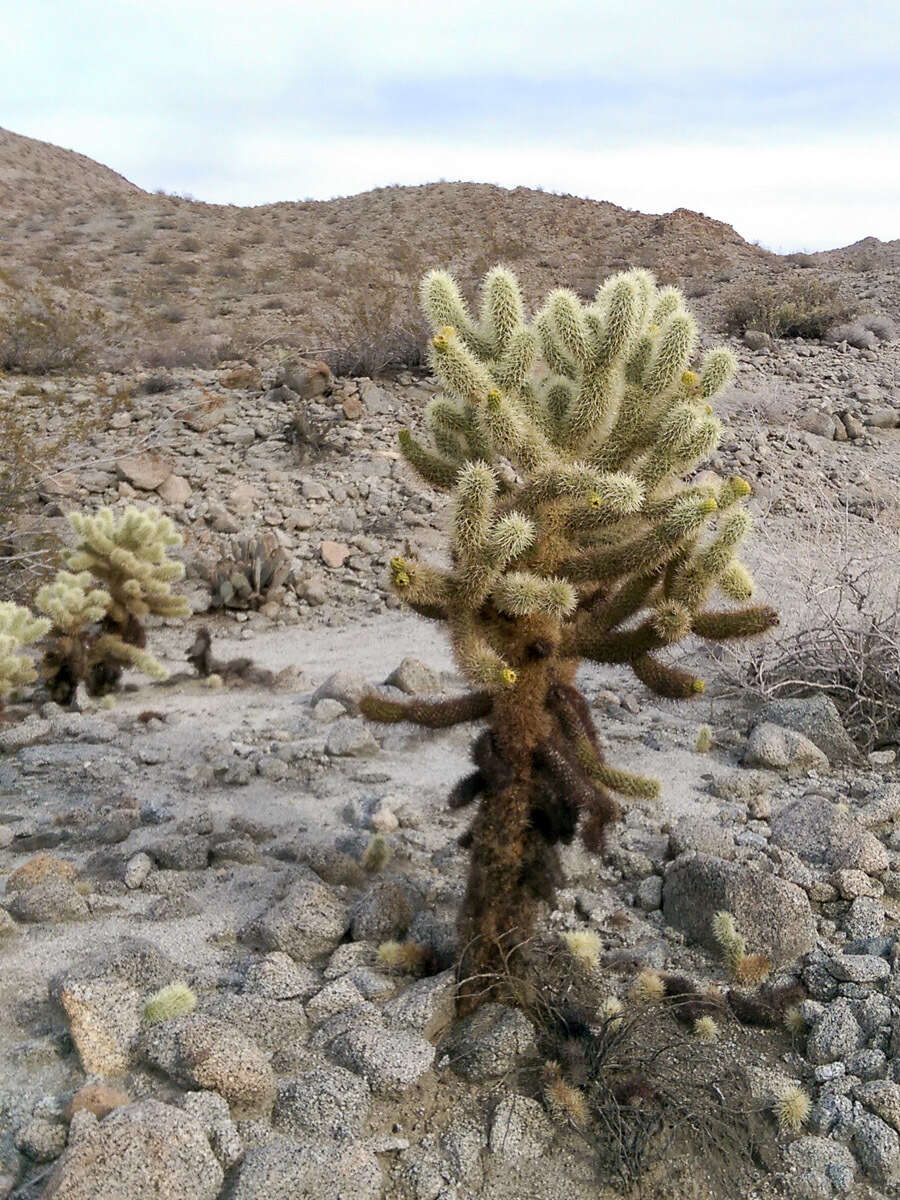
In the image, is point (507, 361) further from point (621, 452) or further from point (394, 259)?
point (394, 259)

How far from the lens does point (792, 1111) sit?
271 cm

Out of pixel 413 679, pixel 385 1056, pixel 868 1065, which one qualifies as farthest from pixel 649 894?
pixel 413 679

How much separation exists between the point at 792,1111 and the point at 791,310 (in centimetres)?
1464

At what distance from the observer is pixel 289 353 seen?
548 inches

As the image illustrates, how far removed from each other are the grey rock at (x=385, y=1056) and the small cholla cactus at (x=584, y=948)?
60 centimetres

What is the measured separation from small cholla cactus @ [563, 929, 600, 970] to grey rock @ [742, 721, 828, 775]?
204 centimetres

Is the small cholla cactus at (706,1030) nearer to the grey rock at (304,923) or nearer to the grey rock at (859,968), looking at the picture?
the grey rock at (859,968)

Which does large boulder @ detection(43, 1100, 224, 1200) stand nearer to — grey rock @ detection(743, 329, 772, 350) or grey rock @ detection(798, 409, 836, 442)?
grey rock @ detection(798, 409, 836, 442)

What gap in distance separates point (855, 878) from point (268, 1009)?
7.10ft

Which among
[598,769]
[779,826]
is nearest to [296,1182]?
[598,769]

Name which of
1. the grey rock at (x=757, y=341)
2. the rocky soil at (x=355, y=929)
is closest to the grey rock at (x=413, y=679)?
the rocky soil at (x=355, y=929)

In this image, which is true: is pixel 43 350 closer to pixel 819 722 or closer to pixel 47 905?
pixel 47 905

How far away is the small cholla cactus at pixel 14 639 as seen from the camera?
15.0ft

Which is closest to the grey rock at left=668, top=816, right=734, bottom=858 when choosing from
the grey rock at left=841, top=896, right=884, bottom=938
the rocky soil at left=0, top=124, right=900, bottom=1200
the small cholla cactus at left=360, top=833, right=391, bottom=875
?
the rocky soil at left=0, top=124, right=900, bottom=1200
